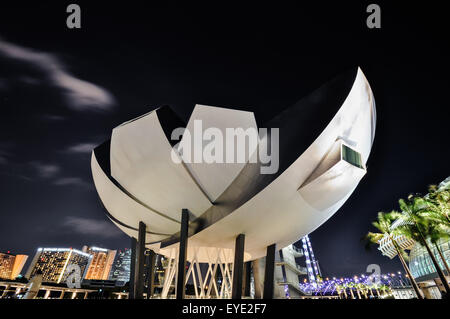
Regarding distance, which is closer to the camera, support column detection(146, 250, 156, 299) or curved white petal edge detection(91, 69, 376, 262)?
curved white petal edge detection(91, 69, 376, 262)

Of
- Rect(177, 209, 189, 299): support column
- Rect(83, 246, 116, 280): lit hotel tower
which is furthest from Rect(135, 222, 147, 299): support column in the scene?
Rect(83, 246, 116, 280): lit hotel tower

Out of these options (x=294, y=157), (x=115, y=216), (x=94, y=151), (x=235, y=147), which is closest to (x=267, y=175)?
(x=294, y=157)

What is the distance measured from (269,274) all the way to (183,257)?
20.1 feet

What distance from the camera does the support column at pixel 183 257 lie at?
14.9m

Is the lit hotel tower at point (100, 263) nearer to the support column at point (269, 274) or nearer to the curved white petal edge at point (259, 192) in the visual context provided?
the curved white petal edge at point (259, 192)

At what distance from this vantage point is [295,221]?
1588 cm

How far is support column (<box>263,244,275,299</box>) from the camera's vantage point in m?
16.2

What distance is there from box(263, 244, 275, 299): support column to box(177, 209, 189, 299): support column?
215 inches

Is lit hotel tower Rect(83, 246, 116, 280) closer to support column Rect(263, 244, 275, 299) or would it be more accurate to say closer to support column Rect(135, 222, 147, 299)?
support column Rect(135, 222, 147, 299)

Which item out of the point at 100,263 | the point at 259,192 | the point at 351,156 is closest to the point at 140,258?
the point at 259,192

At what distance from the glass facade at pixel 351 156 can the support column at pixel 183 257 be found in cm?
1043
